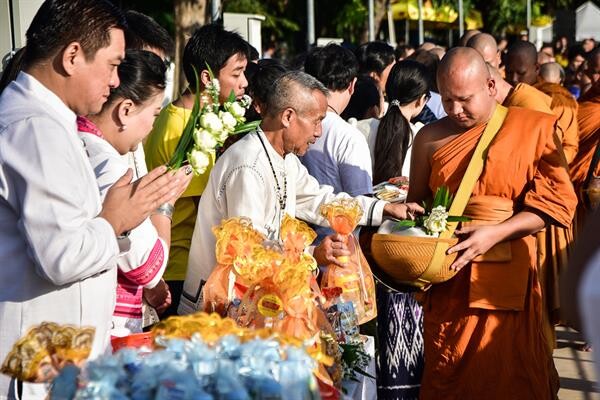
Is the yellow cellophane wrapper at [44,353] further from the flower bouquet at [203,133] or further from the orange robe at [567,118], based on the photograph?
the orange robe at [567,118]

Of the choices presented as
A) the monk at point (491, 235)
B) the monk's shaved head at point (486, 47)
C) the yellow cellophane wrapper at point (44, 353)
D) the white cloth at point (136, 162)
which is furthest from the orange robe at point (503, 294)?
the monk's shaved head at point (486, 47)

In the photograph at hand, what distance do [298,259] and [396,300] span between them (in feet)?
8.49

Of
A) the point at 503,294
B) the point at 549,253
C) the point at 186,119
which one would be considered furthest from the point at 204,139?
the point at 549,253

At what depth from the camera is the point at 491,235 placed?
5.02 metres

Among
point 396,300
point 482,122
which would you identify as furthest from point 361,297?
point 396,300

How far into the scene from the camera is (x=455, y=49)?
525 centimetres

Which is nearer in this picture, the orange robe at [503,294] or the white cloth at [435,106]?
the orange robe at [503,294]

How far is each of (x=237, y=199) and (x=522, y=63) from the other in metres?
5.03

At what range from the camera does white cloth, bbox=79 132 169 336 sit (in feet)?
11.1

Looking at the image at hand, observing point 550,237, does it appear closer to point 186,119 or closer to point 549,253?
point 549,253

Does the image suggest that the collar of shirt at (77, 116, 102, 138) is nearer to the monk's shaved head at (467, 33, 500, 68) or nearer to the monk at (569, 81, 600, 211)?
the monk at (569, 81, 600, 211)

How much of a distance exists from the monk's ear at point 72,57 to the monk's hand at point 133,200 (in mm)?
357

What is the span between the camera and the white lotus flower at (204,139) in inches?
131

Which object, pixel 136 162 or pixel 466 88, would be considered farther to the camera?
pixel 466 88
